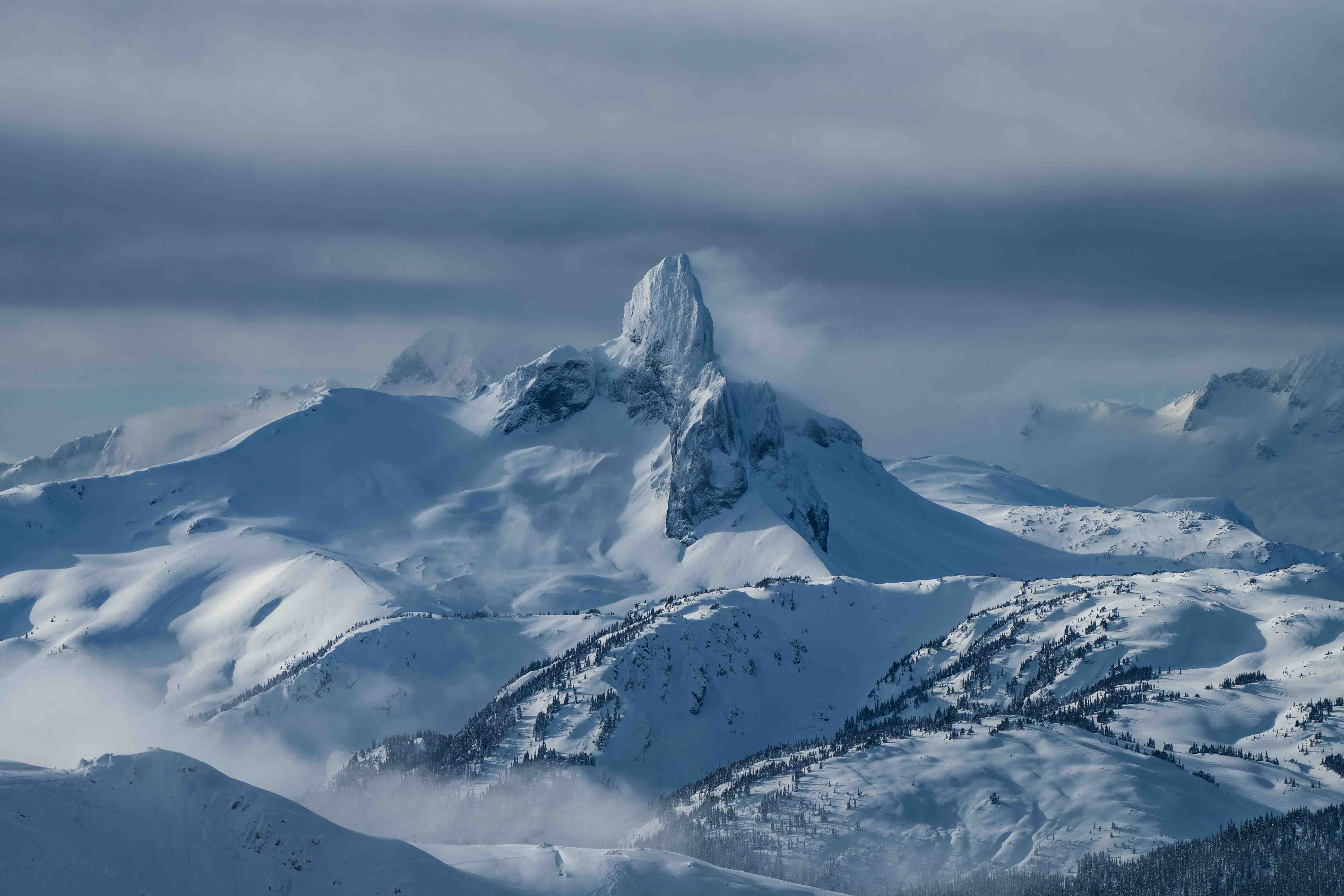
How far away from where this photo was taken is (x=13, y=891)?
19862 cm
